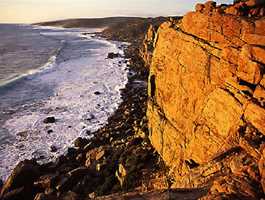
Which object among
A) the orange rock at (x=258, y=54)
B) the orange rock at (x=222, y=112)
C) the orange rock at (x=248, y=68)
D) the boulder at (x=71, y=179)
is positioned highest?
the orange rock at (x=258, y=54)

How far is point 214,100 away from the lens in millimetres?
15016

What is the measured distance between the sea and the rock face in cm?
1156

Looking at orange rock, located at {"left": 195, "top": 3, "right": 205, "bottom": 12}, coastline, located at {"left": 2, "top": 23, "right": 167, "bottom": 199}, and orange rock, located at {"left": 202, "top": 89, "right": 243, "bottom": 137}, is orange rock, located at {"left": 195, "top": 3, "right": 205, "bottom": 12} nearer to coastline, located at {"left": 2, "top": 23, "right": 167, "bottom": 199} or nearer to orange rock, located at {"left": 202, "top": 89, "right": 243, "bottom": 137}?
orange rock, located at {"left": 202, "top": 89, "right": 243, "bottom": 137}

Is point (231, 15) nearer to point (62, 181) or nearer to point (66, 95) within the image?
point (62, 181)

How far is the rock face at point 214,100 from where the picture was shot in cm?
1198

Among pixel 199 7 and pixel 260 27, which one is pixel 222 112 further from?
pixel 199 7

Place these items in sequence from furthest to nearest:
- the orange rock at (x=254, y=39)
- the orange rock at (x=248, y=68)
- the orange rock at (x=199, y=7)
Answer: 1. the orange rock at (x=199, y=7)
2. the orange rock at (x=254, y=39)
3. the orange rock at (x=248, y=68)

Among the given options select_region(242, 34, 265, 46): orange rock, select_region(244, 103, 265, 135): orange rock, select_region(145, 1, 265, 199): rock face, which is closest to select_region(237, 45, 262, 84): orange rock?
select_region(145, 1, 265, 199): rock face

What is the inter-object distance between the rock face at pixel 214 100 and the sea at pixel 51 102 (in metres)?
11.6

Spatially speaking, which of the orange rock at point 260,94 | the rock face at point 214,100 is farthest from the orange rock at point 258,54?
the orange rock at point 260,94

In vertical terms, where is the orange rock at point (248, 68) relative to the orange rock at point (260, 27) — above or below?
below

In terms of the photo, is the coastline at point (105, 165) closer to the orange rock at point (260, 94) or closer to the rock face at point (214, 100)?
the rock face at point (214, 100)

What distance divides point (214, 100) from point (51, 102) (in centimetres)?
2949

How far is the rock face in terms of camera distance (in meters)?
12.0
